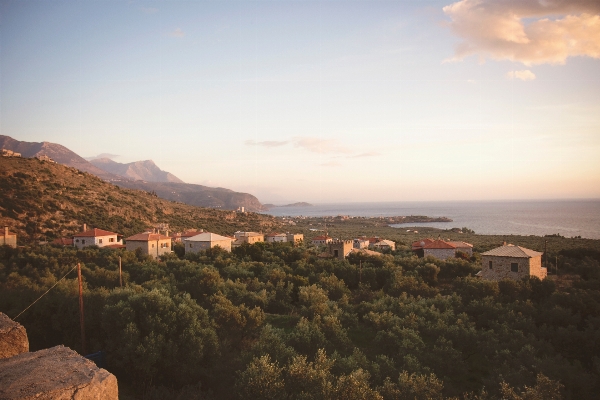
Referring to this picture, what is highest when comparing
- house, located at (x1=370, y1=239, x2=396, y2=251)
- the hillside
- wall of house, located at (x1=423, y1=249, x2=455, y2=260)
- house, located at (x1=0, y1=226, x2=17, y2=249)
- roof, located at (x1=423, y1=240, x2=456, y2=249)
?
the hillside

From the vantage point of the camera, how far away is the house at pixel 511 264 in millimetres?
27328

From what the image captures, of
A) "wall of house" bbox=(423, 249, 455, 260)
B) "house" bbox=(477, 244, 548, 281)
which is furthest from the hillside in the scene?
"house" bbox=(477, 244, 548, 281)

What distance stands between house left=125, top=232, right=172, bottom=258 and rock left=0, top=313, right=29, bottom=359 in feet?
126

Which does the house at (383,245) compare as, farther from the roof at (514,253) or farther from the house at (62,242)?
the house at (62,242)

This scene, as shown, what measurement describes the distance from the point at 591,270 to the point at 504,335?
1808 centimetres

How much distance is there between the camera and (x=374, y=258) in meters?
35.8

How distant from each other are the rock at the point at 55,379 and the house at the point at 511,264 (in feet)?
99.2

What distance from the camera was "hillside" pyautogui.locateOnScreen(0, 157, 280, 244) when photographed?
47.5 meters

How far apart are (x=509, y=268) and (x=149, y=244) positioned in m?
34.8

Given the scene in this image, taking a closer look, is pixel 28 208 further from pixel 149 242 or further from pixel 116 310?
pixel 116 310

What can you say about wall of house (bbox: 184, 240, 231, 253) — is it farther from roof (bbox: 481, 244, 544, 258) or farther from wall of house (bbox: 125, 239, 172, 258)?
roof (bbox: 481, 244, 544, 258)

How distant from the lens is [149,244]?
40.2m

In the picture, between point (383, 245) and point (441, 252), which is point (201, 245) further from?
point (441, 252)

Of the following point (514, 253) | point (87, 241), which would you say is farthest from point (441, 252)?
point (87, 241)
